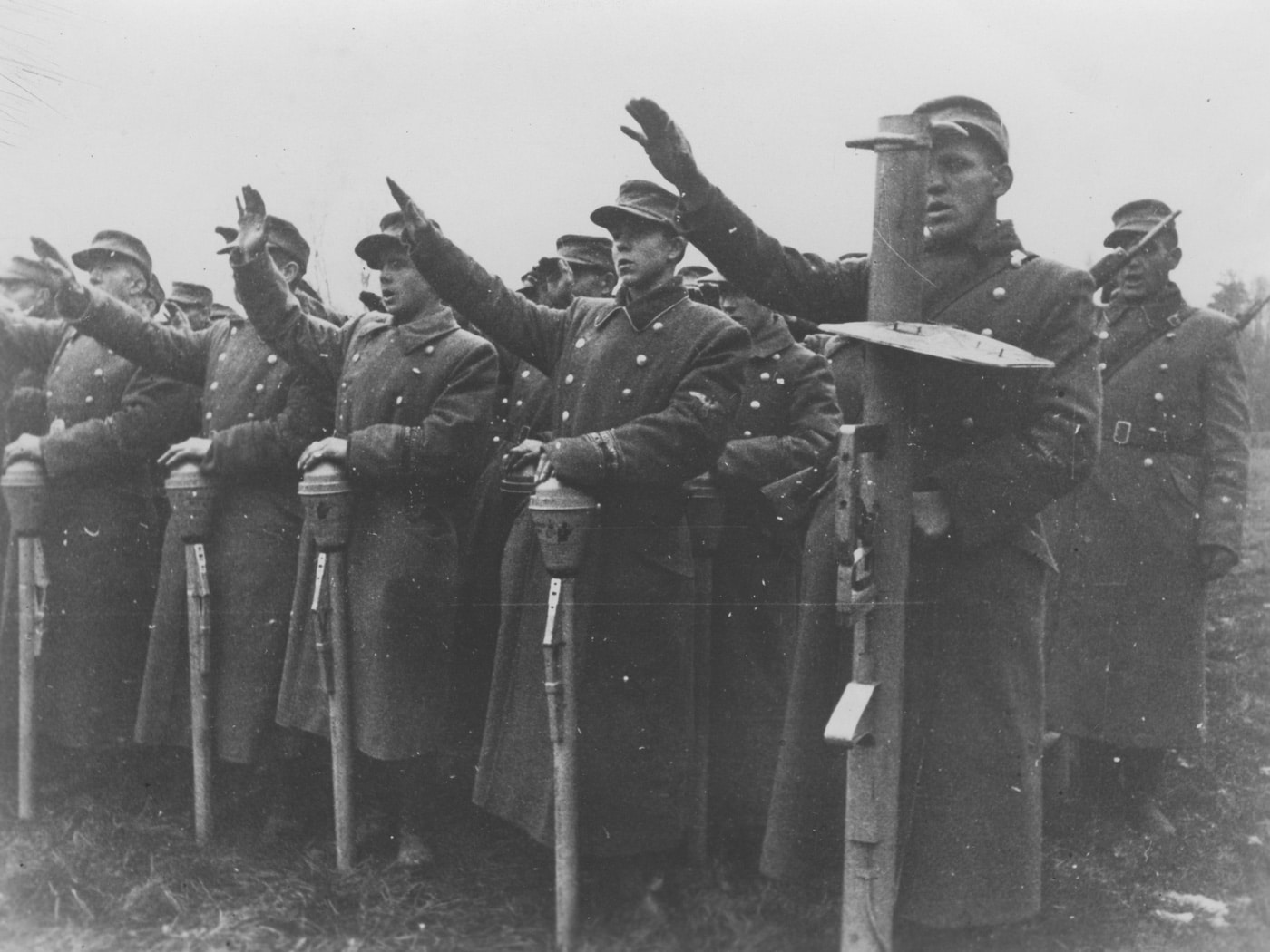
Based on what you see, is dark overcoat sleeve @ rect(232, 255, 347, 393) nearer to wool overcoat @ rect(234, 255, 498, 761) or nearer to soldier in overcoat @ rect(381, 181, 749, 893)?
wool overcoat @ rect(234, 255, 498, 761)

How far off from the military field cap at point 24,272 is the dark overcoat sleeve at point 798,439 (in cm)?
285

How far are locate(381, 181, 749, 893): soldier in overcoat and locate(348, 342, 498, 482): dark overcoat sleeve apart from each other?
0.37 m

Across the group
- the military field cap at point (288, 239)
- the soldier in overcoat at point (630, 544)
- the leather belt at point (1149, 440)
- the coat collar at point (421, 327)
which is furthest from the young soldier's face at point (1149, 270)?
the military field cap at point (288, 239)

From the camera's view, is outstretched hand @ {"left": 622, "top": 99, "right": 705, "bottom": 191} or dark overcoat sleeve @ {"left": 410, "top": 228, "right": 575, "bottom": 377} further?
dark overcoat sleeve @ {"left": 410, "top": 228, "right": 575, "bottom": 377}

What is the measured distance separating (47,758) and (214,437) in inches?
69.9

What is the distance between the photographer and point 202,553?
184 inches

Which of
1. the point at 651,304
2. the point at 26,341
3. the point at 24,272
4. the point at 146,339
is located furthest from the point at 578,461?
the point at 26,341

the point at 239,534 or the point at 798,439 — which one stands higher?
the point at 798,439

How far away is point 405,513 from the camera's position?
175 inches

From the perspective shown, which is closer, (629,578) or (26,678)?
(629,578)

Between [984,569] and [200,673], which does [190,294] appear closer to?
[200,673]

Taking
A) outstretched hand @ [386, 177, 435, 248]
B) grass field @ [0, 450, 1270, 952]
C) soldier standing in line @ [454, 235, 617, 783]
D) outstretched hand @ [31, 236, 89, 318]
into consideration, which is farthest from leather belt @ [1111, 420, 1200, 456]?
outstretched hand @ [31, 236, 89, 318]

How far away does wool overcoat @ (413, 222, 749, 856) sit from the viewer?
12.6ft

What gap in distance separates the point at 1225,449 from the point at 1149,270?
80 centimetres
